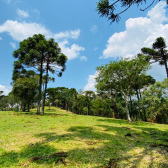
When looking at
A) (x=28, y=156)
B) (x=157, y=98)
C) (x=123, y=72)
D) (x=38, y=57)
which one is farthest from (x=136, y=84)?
(x=28, y=156)

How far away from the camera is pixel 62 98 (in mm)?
58656

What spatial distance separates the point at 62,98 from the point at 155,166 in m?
57.1

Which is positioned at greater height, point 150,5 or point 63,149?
point 150,5

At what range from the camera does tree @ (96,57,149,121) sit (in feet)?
54.0

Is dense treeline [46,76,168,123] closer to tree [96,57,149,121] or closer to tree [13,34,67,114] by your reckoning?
tree [96,57,149,121]

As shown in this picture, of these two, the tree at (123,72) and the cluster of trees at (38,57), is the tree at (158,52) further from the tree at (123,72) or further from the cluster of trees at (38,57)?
the cluster of trees at (38,57)

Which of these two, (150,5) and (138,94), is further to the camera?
(138,94)

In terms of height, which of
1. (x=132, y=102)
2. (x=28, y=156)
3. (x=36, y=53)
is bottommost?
(x=28, y=156)

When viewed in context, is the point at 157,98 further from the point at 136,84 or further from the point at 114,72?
the point at 114,72

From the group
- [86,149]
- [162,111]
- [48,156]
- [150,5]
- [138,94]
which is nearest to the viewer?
[48,156]

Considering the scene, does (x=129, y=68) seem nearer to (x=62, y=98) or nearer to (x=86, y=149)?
(x=86, y=149)

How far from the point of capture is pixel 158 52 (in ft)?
65.8

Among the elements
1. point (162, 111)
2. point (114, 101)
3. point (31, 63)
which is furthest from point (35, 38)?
point (162, 111)

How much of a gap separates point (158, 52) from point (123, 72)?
8874mm
